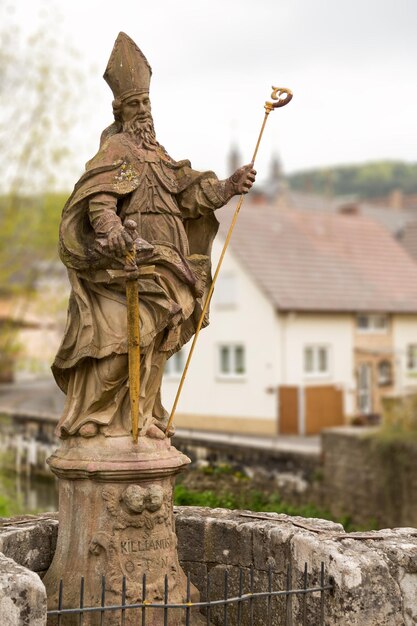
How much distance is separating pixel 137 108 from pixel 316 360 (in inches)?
879

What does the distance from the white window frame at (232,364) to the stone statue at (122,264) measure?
21.3 meters

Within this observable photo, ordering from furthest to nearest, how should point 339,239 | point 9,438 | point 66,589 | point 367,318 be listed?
point 339,239
point 367,318
point 9,438
point 66,589

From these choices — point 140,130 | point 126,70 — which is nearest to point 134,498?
point 140,130

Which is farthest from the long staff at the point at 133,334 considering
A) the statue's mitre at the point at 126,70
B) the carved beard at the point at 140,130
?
the statue's mitre at the point at 126,70

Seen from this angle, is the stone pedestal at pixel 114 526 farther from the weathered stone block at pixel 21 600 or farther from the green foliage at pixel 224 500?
the green foliage at pixel 224 500

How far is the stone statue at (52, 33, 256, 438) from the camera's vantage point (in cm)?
615

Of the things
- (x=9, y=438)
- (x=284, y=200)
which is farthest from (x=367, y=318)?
(x=284, y=200)

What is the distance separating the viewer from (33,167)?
21.1m

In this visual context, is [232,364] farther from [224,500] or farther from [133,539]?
[133,539]

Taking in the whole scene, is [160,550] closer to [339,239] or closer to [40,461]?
[40,461]

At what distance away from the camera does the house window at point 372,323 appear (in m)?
29.7

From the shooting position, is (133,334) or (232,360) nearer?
(133,334)

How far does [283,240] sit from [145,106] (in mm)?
24522

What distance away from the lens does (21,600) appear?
16.1ft
